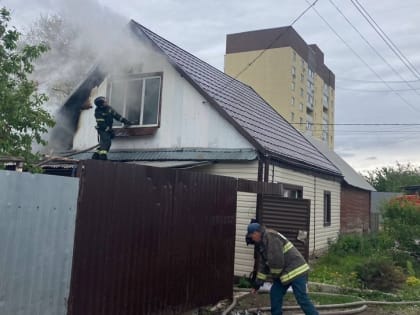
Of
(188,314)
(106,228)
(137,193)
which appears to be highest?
(137,193)

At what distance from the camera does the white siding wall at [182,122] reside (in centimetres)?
983

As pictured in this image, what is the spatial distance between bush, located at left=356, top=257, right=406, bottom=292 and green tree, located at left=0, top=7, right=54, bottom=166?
6856mm

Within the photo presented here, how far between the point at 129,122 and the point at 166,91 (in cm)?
125

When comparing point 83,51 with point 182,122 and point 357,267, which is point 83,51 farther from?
point 357,267

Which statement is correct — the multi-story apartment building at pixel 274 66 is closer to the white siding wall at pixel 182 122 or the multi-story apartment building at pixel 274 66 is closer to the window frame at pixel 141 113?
the window frame at pixel 141 113

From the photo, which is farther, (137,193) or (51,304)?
(137,193)

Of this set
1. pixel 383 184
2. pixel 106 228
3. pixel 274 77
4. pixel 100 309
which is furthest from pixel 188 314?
pixel 274 77

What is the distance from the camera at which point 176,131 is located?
1041cm

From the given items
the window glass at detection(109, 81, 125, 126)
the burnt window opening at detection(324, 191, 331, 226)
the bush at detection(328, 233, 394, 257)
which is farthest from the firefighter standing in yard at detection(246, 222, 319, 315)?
the burnt window opening at detection(324, 191, 331, 226)

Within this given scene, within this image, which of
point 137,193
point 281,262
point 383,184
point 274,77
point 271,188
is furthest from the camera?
point 274,77

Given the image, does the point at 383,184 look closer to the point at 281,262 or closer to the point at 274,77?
the point at 274,77

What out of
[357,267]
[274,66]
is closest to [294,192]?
[357,267]

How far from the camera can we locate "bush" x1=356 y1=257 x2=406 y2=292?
8.49 meters

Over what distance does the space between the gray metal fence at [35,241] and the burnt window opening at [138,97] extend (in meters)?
6.72
